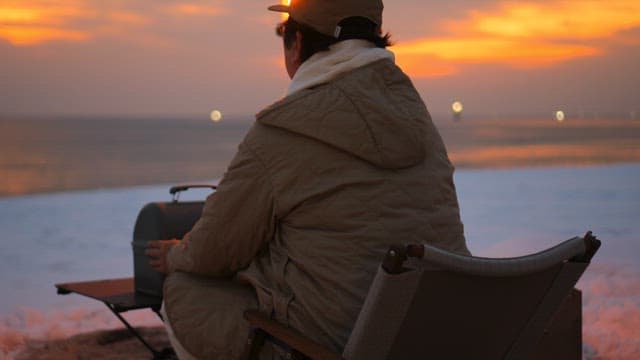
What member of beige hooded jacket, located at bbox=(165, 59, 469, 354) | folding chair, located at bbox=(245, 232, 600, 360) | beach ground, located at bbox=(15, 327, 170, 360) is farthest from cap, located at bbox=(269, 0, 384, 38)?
beach ground, located at bbox=(15, 327, 170, 360)

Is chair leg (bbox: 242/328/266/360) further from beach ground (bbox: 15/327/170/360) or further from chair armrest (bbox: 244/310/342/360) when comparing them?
beach ground (bbox: 15/327/170/360)

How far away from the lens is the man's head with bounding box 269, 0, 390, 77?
83.4 inches

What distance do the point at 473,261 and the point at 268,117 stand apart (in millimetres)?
547

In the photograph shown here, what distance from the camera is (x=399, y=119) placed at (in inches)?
79.0

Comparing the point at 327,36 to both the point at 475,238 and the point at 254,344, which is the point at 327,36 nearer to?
the point at 254,344

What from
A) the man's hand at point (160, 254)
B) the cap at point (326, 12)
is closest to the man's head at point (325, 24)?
the cap at point (326, 12)

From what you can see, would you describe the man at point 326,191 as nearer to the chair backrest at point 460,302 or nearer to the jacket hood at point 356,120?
the jacket hood at point 356,120

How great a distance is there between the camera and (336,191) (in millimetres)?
2010

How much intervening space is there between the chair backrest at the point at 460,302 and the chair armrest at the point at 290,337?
0.19 ft

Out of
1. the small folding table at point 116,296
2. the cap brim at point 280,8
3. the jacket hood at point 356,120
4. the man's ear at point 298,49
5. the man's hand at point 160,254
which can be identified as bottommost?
the small folding table at point 116,296

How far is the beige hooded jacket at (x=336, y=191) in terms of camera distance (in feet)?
6.54

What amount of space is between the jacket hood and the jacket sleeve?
0.40ft

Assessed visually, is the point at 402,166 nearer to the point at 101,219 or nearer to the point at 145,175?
the point at 101,219

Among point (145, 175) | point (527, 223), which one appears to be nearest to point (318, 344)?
point (527, 223)
